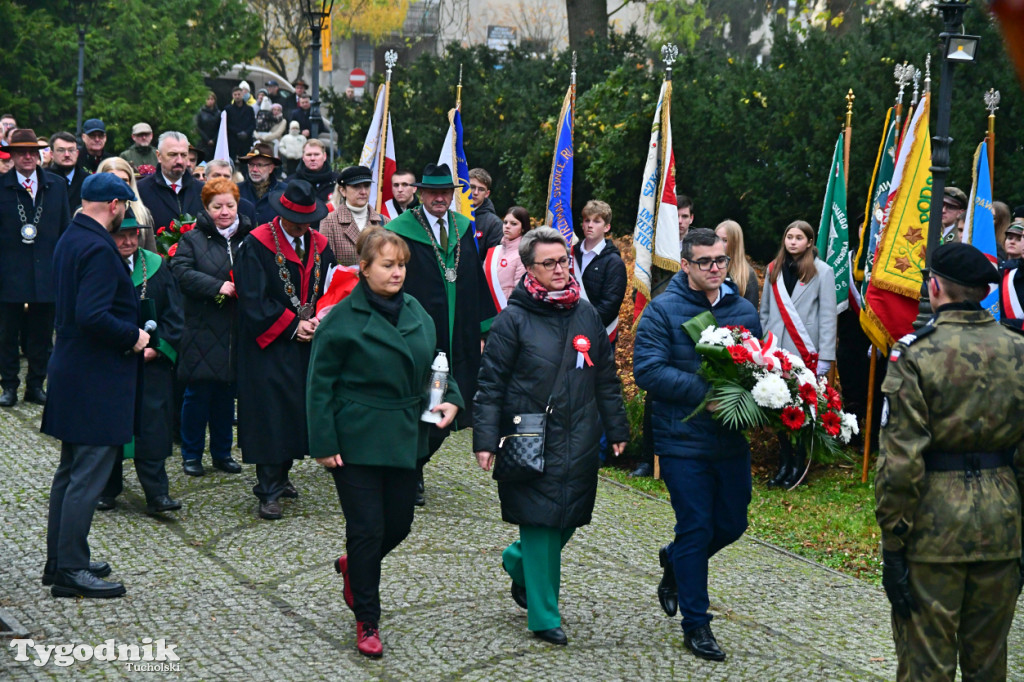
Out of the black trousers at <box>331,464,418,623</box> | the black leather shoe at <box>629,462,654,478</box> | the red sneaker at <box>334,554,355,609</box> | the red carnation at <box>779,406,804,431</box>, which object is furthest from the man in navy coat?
the black leather shoe at <box>629,462,654,478</box>

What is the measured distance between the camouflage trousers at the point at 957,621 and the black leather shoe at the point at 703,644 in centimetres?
116

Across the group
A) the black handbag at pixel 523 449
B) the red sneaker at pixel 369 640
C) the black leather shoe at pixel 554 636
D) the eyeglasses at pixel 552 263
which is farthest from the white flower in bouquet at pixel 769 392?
the red sneaker at pixel 369 640

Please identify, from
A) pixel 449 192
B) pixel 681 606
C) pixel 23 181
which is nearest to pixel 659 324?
pixel 681 606

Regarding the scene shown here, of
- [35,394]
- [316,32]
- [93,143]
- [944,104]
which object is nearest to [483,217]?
[944,104]

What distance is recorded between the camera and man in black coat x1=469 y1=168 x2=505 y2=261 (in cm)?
1065

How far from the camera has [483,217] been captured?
1089 centimetres

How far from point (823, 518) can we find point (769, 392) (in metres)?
3.28

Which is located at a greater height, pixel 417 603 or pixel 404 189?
pixel 404 189

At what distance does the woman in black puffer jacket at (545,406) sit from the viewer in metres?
5.88

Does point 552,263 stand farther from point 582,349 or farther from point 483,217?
point 483,217

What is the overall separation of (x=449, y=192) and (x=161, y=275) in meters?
2.00

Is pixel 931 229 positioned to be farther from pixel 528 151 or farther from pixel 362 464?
pixel 528 151

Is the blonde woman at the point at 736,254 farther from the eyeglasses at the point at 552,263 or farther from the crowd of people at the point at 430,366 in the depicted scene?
the eyeglasses at the point at 552,263

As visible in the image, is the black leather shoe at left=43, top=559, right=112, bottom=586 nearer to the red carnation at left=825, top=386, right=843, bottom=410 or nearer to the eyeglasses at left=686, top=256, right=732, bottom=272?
the eyeglasses at left=686, top=256, right=732, bottom=272
